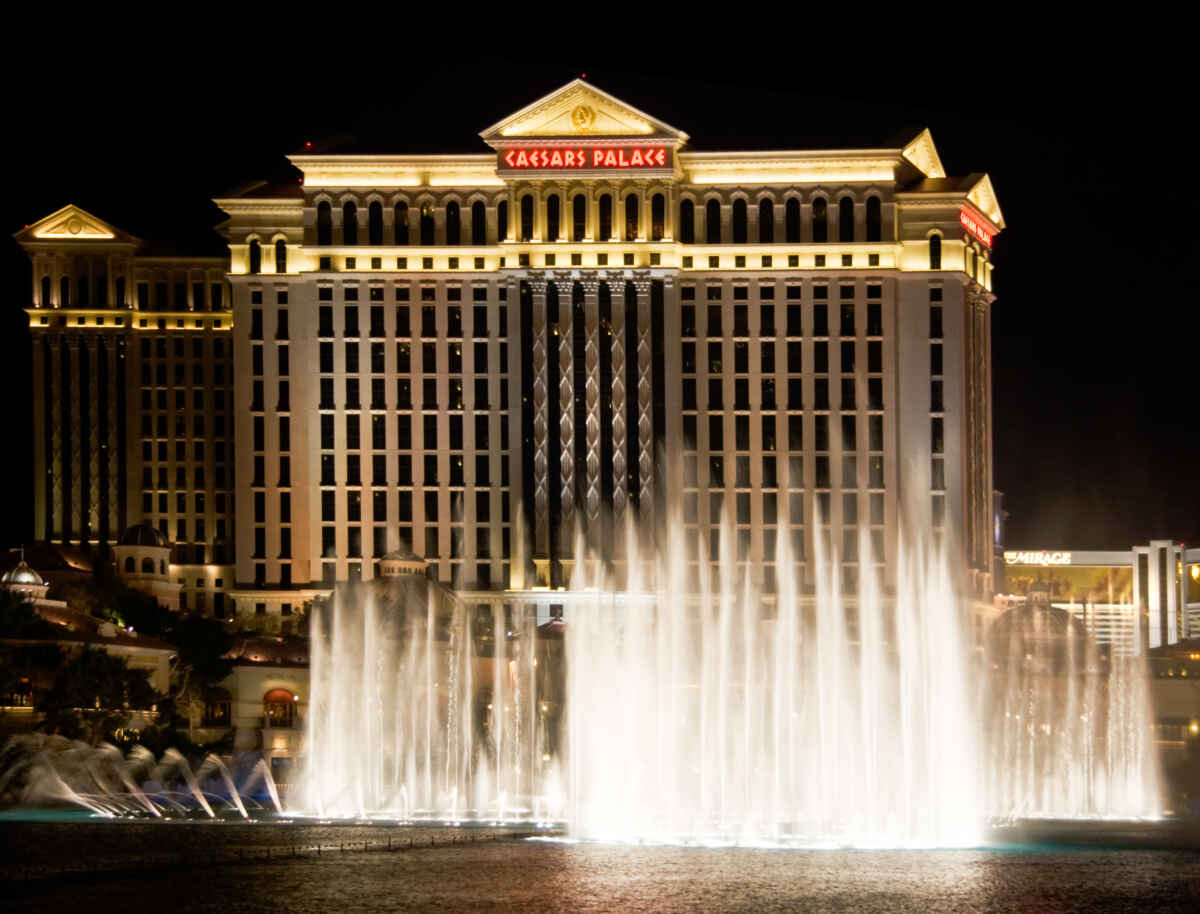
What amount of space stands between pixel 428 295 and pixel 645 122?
503 inches

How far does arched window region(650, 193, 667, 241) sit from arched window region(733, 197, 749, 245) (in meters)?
3.58

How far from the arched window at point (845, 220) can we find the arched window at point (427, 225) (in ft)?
61.0

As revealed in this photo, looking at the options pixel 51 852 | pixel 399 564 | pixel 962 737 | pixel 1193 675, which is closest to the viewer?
pixel 51 852

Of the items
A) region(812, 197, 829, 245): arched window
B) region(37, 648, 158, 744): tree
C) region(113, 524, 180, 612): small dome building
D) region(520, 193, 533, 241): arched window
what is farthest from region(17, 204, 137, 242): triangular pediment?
region(37, 648, 158, 744): tree

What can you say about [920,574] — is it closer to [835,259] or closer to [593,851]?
[835,259]

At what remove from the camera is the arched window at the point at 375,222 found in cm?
11675

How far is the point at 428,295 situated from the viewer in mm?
116562

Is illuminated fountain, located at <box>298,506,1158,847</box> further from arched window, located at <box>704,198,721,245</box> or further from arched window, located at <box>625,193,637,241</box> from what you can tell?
arched window, located at <box>704,198,721,245</box>

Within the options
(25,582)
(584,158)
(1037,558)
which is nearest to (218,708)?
(25,582)

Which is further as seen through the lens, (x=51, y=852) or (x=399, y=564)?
(x=399, y=564)

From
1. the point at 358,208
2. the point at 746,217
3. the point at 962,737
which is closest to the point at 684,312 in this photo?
the point at 746,217

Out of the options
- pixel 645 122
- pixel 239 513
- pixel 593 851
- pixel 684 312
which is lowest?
pixel 593 851

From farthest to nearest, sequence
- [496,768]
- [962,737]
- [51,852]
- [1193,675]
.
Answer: [1193,675] < [496,768] < [962,737] < [51,852]

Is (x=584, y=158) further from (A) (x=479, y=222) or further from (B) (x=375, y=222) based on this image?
(B) (x=375, y=222)
